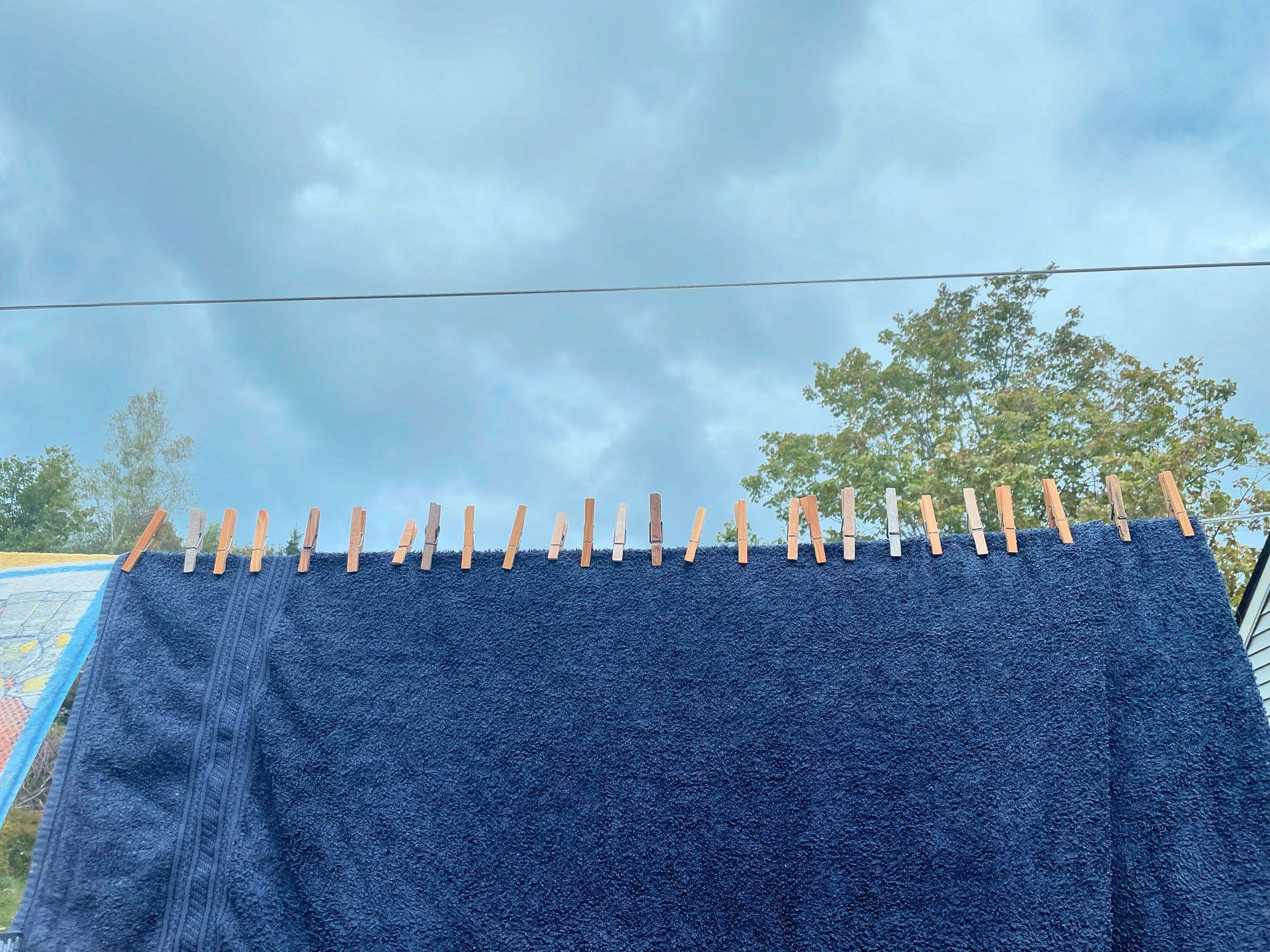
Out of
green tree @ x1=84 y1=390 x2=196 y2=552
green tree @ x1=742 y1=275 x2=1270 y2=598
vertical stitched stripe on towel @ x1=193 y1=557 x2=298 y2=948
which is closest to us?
vertical stitched stripe on towel @ x1=193 y1=557 x2=298 y2=948

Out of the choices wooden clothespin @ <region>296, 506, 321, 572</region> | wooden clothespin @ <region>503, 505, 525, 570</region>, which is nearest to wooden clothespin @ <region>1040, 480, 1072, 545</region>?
wooden clothespin @ <region>503, 505, 525, 570</region>

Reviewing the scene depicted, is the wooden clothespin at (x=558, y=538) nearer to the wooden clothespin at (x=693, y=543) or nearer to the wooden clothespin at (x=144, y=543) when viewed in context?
the wooden clothespin at (x=693, y=543)

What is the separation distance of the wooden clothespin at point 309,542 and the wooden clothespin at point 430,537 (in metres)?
0.28

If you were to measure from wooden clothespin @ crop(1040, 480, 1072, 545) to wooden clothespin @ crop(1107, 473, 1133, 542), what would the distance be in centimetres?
→ 10

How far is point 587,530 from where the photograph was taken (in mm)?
1829

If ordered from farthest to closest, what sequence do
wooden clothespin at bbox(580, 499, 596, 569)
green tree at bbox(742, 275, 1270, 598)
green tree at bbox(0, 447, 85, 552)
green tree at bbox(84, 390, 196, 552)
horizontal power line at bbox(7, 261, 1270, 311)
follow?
green tree at bbox(84, 390, 196, 552) → green tree at bbox(0, 447, 85, 552) → green tree at bbox(742, 275, 1270, 598) → horizontal power line at bbox(7, 261, 1270, 311) → wooden clothespin at bbox(580, 499, 596, 569)

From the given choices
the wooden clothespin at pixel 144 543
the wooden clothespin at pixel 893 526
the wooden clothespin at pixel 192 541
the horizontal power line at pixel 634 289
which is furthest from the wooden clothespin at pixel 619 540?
the wooden clothespin at pixel 144 543

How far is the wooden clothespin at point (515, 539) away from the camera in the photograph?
1835 millimetres

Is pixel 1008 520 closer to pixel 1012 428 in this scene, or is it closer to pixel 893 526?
pixel 893 526

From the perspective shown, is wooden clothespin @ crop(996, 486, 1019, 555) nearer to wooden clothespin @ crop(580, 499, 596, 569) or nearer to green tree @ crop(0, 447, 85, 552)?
wooden clothespin @ crop(580, 499, 596, 569)

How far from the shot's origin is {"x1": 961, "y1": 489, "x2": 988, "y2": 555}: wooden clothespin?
5.61 feet

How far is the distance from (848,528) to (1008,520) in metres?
0.36

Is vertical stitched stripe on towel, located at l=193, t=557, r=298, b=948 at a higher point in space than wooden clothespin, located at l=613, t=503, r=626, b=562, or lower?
lower

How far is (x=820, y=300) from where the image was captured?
33.9 ft
